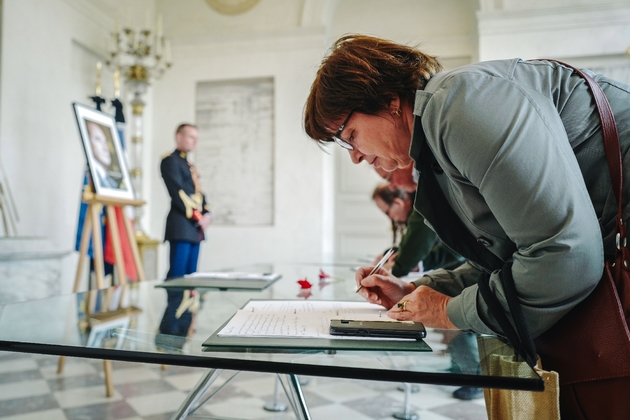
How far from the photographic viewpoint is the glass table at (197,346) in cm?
68

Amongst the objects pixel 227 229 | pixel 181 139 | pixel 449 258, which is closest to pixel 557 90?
pixel 449 258

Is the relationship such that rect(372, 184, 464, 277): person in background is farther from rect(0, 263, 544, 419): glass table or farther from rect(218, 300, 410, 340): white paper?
rect(0, 263, 544, 419): glass table

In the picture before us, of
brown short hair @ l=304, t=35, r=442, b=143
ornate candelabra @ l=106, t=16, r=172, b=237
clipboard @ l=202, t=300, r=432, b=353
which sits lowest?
clipboard @ l=202, t=300, r=432, b=353

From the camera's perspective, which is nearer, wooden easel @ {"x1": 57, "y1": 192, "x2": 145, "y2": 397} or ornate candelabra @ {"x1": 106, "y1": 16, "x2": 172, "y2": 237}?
wooden easel @ {"x1": 57, "y1": 192, "x2": 145, "y2": 397}

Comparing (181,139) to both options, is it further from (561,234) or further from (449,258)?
(561,234)

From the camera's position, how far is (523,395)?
74cm

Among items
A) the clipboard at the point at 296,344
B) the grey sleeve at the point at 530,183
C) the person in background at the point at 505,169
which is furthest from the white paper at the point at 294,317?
the grey sleeve at the point at 530,183

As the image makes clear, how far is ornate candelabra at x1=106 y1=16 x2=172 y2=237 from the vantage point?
4.81 metres

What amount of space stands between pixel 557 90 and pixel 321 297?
2.69 ft

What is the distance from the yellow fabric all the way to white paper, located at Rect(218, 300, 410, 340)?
0.21 m

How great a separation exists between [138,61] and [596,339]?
4897 mm

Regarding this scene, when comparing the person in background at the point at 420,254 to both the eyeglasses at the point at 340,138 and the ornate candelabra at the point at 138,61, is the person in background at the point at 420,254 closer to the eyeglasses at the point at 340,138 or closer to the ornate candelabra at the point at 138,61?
the eyeglasses at the point at 340,138

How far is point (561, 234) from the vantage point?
0.71 metres

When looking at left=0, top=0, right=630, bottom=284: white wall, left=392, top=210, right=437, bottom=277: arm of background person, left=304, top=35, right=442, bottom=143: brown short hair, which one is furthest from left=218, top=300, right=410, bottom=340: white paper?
left=0, top=0, right=630, bottom=284: white wall
